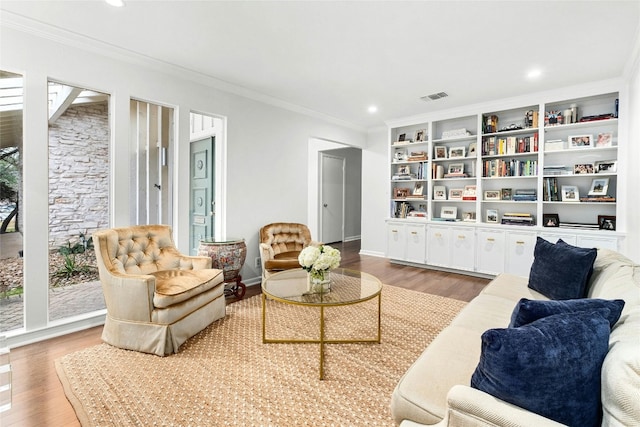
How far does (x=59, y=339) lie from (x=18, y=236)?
2.89 feet

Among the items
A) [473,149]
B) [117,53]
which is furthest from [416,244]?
[117,53]

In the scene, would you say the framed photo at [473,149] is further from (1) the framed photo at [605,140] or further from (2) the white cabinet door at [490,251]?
(1) the framed photo at [605,140]

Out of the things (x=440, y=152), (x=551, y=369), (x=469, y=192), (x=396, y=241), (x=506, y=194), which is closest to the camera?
(x=551, y=369)

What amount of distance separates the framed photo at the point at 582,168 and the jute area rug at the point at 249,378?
2711 millimetres

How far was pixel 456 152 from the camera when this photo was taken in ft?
15.9

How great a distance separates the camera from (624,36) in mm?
2561

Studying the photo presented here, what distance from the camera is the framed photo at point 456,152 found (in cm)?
478

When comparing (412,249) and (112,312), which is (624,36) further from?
(112,312)

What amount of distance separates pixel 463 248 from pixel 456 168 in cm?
125

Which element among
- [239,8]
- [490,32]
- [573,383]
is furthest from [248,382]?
[490,32]

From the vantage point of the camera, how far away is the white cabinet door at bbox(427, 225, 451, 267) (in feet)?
15.5

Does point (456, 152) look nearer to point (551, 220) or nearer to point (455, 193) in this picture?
point (455, 193)

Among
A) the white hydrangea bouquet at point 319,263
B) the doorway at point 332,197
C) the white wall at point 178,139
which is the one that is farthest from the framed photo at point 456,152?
the white hydrangea bouquet at point 319,263

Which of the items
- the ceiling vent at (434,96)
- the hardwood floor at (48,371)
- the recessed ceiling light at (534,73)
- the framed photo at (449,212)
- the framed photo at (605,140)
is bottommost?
the hardwood floor at (48,371)
